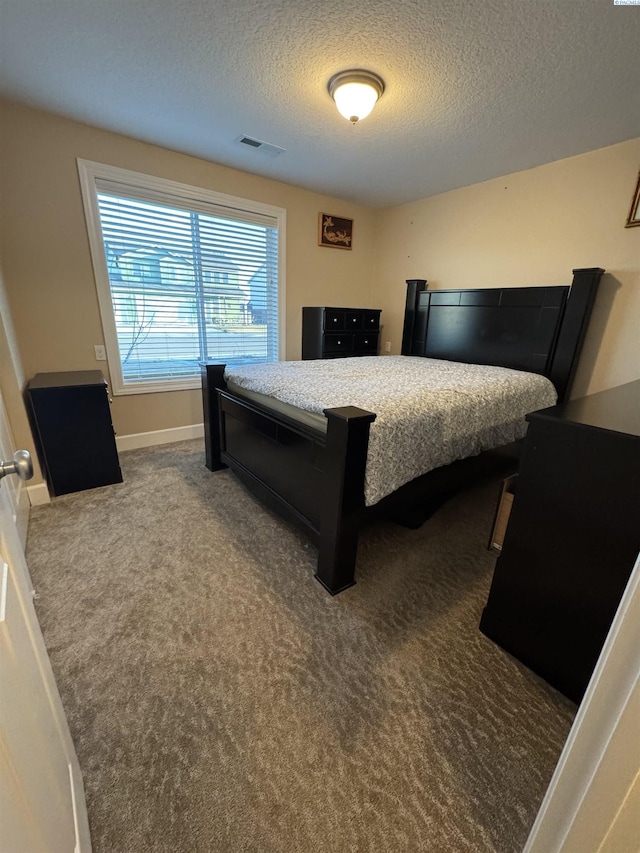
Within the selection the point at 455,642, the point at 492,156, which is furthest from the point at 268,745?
the point at 492,156

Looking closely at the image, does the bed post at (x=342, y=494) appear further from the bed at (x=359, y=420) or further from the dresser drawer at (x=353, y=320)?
the dresser drawer at (x=353, y=320)

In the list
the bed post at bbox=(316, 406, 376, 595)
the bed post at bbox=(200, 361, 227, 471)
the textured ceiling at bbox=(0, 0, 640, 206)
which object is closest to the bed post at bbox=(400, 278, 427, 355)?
the textured ceiling at bbox=(0, 0, 640, 206)

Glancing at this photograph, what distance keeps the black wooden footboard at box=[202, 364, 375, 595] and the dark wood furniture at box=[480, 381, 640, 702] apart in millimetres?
603

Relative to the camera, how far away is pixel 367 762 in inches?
39.2

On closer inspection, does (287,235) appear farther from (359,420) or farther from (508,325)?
(359,420)

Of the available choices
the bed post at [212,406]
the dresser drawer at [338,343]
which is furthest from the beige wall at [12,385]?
the dresser drawer at [338,343]

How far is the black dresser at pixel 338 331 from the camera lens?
144 inches

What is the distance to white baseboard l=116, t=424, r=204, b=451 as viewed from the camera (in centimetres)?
308

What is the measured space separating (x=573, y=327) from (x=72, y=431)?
374cm

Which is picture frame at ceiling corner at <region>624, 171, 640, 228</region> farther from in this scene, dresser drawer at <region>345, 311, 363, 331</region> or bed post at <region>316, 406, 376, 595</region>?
bed post at <region>316, 406, 376, 595</region>

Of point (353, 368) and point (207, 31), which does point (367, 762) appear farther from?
point (207, 31)

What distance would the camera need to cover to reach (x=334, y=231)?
12.6ft

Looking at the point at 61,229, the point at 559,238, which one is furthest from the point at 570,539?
the point at 61,229

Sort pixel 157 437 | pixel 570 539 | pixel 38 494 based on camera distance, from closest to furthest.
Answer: pixel 570 539 < pixel 38 494 < pixel 157 437
